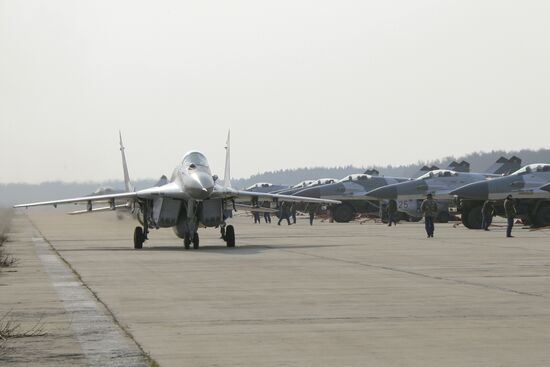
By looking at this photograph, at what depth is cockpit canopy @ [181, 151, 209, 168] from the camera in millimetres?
26375

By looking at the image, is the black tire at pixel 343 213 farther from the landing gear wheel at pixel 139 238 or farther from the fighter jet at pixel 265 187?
the landing gear wheel at pixel 139 238

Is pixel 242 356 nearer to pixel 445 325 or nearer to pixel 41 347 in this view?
pixel 41 347

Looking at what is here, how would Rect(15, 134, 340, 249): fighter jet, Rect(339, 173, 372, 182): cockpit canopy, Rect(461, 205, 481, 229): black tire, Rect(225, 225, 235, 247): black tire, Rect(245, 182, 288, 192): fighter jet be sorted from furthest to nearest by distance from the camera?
1. Rect(245, 182, 288, 192): fighter jet
2. Rect(339, 173, 372, 182): cockpit canopy
3. Rect(461, 205, 481, 229): black tire
4. Rect(225, 225, 235, 247): black tire
5. Rect(15, 134, 340, 249): fighter jet

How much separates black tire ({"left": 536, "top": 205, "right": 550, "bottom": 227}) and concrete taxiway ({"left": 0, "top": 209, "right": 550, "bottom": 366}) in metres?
16.5

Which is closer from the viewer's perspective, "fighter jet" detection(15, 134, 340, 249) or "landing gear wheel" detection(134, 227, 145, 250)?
"fighter jet" detection(15, 134, 340, 249)

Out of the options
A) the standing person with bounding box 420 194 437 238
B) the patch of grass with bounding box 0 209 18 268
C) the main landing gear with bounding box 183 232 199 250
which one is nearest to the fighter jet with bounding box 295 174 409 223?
the patch of grass with bounding box 0 209 18 268

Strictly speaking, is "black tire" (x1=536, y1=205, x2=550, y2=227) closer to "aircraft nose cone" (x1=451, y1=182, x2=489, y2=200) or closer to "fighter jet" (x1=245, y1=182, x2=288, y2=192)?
"aircraft nose cone" (x1=451, y1=182, x2=489, y2=200)

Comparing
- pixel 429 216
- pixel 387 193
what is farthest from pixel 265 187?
pixel 429 216

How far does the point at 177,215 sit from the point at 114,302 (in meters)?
14.4

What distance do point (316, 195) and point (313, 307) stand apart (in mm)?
44043

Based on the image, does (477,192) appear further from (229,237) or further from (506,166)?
(506,166)

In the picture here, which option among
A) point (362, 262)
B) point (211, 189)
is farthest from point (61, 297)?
point (211, 189)

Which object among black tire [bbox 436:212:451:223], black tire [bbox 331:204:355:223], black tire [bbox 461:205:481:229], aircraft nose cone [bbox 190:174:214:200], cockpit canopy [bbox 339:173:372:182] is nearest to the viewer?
aircraft nose cone [bbox 190:174:214:200]

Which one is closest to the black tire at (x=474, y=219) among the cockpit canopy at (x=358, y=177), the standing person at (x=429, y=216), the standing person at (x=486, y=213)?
the standing person at (x=486, y=213)
